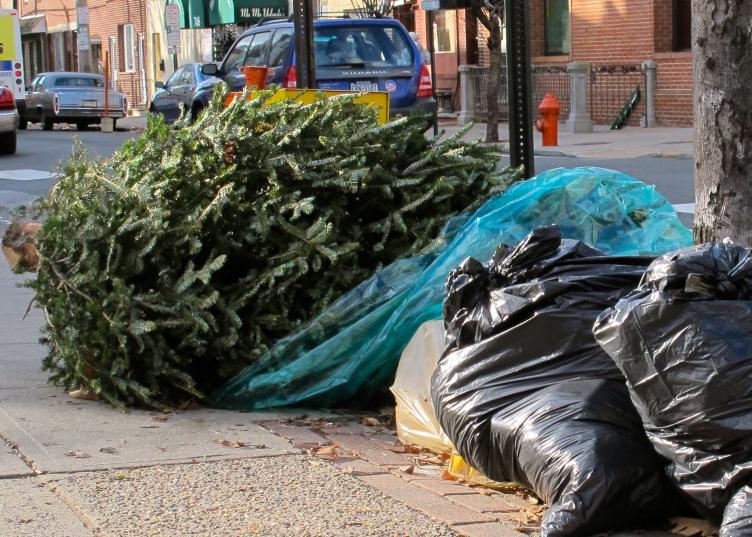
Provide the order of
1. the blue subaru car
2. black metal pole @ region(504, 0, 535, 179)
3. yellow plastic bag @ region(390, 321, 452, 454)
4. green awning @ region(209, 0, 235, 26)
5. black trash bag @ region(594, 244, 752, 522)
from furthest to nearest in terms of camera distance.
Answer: green awning @ region(209, 0, 235, 26)
the blue subaru car
black metal pole @ region(504, 0, 535, 179)
yellow plastic bag @ region(390, 321, 452, 454)
black trash bag @ region(594, 244, 752, 522)

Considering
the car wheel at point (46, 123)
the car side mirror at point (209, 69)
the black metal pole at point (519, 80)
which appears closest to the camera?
the black metal pole at point (519, 80)

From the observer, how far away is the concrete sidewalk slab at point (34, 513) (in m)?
3.76

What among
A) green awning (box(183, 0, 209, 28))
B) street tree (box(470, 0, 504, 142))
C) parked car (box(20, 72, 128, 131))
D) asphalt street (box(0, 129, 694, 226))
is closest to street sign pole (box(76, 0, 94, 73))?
green awning (box(183, 0, 209, 28))

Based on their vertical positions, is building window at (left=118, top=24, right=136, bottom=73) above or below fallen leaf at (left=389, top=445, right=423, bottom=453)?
above

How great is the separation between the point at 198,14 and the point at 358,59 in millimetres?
19441

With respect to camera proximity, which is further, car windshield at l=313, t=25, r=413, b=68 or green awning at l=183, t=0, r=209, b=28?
green awning at l=183, t=0, r=209, b=28

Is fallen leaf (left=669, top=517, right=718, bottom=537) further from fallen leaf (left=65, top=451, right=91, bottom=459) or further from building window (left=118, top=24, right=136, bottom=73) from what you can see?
building window (left=118, top=24, right=136, bottom=73)

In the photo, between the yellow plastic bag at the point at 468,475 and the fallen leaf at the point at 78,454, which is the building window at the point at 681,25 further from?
the fallen leaf at the point at 78,454

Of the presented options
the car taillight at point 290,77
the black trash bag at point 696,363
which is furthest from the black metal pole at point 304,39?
the car taillight at point 290,77

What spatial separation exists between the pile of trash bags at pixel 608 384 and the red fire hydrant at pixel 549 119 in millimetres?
13545

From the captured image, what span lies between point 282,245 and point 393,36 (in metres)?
10.4

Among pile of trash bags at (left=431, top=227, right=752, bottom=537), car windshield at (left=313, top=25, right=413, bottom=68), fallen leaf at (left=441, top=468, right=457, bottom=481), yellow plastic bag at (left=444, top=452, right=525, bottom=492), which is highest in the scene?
car windshield at (left=313, top=25, right=413, bottom=68)

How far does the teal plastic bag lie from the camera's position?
5.12 m

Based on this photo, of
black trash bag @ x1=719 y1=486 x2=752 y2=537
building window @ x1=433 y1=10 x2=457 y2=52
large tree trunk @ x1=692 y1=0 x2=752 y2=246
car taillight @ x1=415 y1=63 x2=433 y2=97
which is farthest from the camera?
building window @ x1=433 y1=10 x2=457 y2=52
